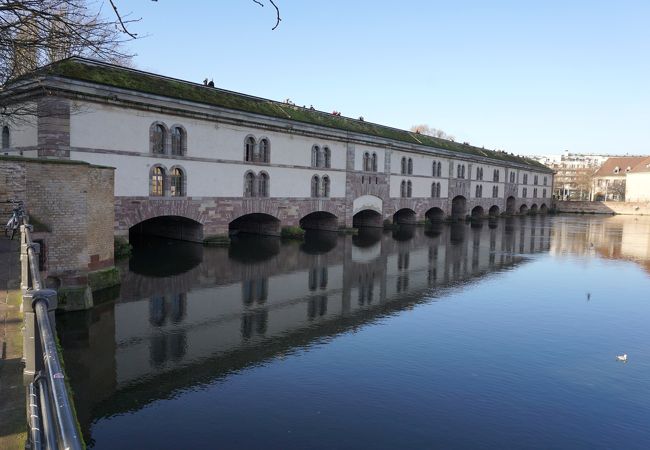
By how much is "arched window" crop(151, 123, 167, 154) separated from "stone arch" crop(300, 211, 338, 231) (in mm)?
13270

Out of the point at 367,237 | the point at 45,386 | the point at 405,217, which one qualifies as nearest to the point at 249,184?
the point at 367,237

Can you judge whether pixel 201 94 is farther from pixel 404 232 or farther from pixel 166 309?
pixel 404 232

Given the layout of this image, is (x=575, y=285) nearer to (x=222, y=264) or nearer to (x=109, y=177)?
(x=222, y=264)

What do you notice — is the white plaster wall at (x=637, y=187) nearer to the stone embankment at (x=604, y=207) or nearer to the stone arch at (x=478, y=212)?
the stone embankment at (x=604, y=207)

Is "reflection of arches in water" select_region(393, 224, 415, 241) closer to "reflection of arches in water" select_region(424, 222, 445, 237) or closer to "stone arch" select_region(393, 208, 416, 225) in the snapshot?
"stone arch" select_region(393, 208, 416, 225)

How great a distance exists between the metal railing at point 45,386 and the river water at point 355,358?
4400 mm

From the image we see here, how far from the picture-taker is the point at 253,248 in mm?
25391

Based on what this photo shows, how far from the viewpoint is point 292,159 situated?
29.0m

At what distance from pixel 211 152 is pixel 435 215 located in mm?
27930

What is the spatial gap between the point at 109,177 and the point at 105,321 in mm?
4280

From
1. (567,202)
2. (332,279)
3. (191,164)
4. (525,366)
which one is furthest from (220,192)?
(567,202)

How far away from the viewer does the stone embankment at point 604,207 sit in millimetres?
71125

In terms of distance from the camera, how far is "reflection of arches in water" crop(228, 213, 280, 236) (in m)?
29.1

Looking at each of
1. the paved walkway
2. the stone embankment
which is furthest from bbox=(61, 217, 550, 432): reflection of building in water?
the stone embankment
